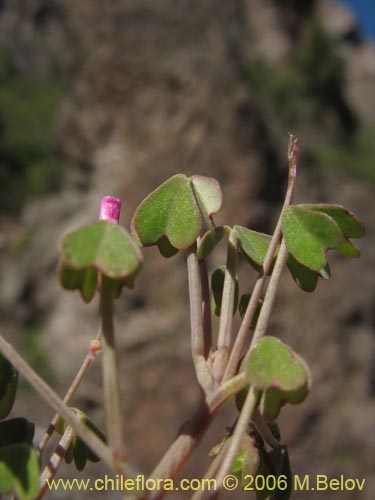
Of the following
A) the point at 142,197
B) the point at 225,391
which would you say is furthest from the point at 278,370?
the point at 142,197

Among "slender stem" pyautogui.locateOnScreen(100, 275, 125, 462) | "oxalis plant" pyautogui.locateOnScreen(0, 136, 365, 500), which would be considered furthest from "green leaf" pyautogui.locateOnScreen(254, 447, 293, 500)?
"slender stem" pyautogui.locateOnScreen(100, 275, 125, 462)

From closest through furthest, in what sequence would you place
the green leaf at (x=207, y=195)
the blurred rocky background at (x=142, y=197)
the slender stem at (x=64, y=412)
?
the slender stem at (x=64, y=412) < the green leaf at (x=207, y=195) < the blurred rocky background at (x=142, y=197)

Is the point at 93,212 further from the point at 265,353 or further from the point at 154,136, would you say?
the point at 265,353

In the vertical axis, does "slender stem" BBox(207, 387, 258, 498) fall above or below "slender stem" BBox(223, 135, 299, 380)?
below

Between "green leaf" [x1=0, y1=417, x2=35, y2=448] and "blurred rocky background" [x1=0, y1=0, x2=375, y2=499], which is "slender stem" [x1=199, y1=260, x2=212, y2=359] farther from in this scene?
"blurred rocky background" [x1=0, y1=0, x2=375, y2=499]

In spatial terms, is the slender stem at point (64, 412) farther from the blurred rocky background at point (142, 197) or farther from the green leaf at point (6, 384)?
the blurred rocky background at point (142, 197)

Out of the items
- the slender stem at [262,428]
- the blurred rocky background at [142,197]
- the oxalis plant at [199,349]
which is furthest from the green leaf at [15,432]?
the blurred rocky background at [142,197]

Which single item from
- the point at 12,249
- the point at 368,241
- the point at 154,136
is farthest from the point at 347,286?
the point at 12,249
